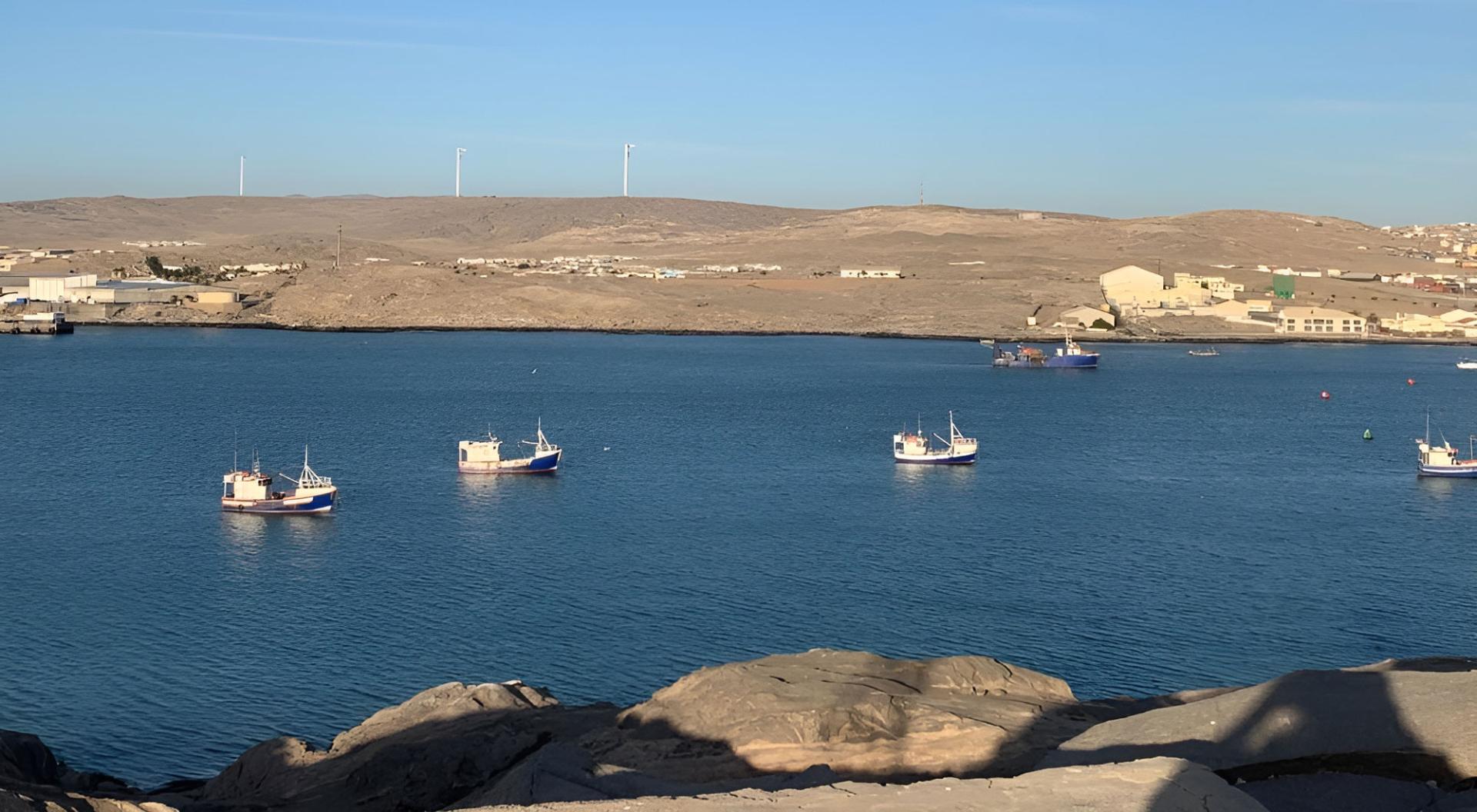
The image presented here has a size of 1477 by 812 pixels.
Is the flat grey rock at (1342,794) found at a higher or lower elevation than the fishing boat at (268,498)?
higher

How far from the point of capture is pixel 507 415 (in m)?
59.1

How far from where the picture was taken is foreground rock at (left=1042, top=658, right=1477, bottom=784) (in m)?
13.6

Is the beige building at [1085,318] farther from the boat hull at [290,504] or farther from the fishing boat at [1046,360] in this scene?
the boat hull at [290,504]

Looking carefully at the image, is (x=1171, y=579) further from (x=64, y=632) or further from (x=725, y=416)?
(x=725, y=416)

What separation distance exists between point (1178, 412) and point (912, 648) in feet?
132

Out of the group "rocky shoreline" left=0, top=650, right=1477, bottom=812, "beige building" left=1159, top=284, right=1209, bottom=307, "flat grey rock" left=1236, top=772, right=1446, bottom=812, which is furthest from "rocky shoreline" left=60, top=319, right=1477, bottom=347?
"flat grey rock" left=1236, top=772, right=1446, bottom=812

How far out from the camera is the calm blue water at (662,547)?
81.7 ft

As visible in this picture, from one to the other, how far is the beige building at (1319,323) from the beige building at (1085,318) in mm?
11355

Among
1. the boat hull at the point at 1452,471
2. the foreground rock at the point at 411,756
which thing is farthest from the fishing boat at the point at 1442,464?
the foreground rock at the point at 411,756

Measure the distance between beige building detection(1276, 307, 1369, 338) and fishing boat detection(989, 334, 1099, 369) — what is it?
92.4ft

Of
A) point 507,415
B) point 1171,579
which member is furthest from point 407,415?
point 1171,579

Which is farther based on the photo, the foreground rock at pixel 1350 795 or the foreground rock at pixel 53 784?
the foreground rock at pixel 53 784

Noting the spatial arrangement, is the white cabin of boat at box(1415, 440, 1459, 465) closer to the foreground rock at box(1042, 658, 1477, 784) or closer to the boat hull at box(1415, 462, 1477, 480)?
the boat hull at box(1415, 462, 1477, 480)

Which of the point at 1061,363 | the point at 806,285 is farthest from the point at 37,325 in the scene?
the point at 1061,363
